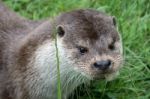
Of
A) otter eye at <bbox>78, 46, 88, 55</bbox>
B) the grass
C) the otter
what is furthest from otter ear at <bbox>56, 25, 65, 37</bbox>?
the grass

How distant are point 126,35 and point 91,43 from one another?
98cm

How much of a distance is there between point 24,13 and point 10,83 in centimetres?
127

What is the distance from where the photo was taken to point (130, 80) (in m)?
4.14

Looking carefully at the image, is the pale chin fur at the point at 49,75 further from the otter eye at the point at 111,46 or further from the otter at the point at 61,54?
the otter eye at the point at 111,46

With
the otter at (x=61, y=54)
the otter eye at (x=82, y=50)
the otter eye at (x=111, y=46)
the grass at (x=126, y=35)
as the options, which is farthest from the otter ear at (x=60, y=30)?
the grass at (x=126, y=35)

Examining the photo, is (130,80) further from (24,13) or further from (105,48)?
(24,13)

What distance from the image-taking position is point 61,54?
12.1 feet

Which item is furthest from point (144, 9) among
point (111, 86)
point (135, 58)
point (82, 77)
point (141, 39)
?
point (82, 77)

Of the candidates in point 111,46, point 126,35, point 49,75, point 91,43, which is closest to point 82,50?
point 91,43

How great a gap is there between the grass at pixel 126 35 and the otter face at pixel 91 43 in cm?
45

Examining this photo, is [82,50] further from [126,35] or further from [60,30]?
[126,35]

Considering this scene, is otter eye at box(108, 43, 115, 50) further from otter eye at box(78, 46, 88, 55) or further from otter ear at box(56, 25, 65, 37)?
otter ear at box(56, 25, 65, 37)

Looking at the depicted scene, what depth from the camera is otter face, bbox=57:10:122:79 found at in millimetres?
3568

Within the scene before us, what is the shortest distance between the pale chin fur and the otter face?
6 cm
